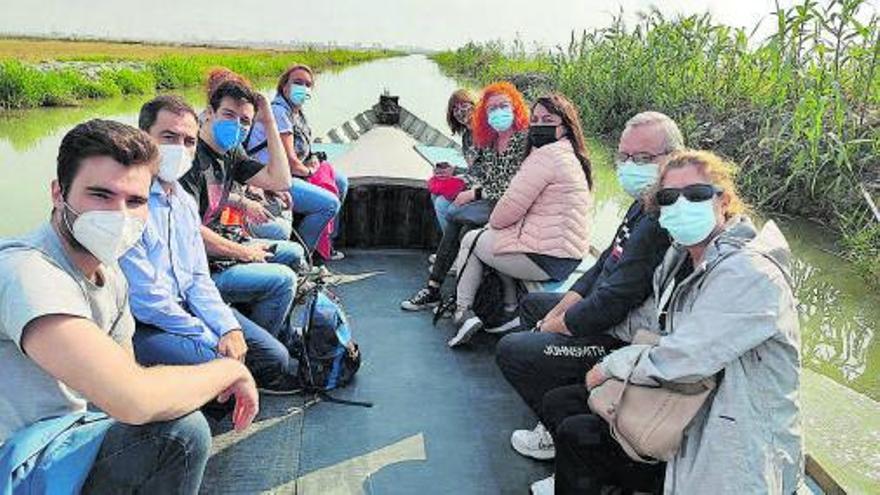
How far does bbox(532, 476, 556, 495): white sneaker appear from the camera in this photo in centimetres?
213

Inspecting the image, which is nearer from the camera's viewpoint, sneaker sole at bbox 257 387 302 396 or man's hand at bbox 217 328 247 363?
man's hand at bbox 217 328 247 363

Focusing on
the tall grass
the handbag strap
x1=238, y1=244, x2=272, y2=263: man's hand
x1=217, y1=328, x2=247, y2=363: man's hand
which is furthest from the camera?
the tall grass

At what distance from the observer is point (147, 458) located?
4.93ft

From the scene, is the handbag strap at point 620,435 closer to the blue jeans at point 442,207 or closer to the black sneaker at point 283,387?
the black sneaker at point 283,387

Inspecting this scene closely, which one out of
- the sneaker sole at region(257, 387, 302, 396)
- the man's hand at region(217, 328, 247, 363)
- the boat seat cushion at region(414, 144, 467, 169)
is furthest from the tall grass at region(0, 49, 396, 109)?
the man's hand at region(217, 328, 247, 363)

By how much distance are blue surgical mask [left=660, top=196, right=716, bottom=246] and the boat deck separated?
99cm

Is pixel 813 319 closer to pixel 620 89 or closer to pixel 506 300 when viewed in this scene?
pixel 506 300

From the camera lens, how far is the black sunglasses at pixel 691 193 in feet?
5.75

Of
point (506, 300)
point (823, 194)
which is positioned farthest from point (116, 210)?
point (823, 194)

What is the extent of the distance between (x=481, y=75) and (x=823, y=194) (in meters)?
25.4

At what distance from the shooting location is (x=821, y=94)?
5.93 metres

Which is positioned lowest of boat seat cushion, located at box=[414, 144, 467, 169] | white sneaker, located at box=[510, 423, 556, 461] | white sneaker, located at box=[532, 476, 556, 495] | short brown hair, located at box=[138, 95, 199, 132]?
white sneaker, located at box=[510, 423, 556, 461]

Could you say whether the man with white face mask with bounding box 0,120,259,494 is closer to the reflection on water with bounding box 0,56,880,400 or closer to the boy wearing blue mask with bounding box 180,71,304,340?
the boy wearing blue mask with bounding box 180,71,304,340

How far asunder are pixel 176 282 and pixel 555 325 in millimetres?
1232
